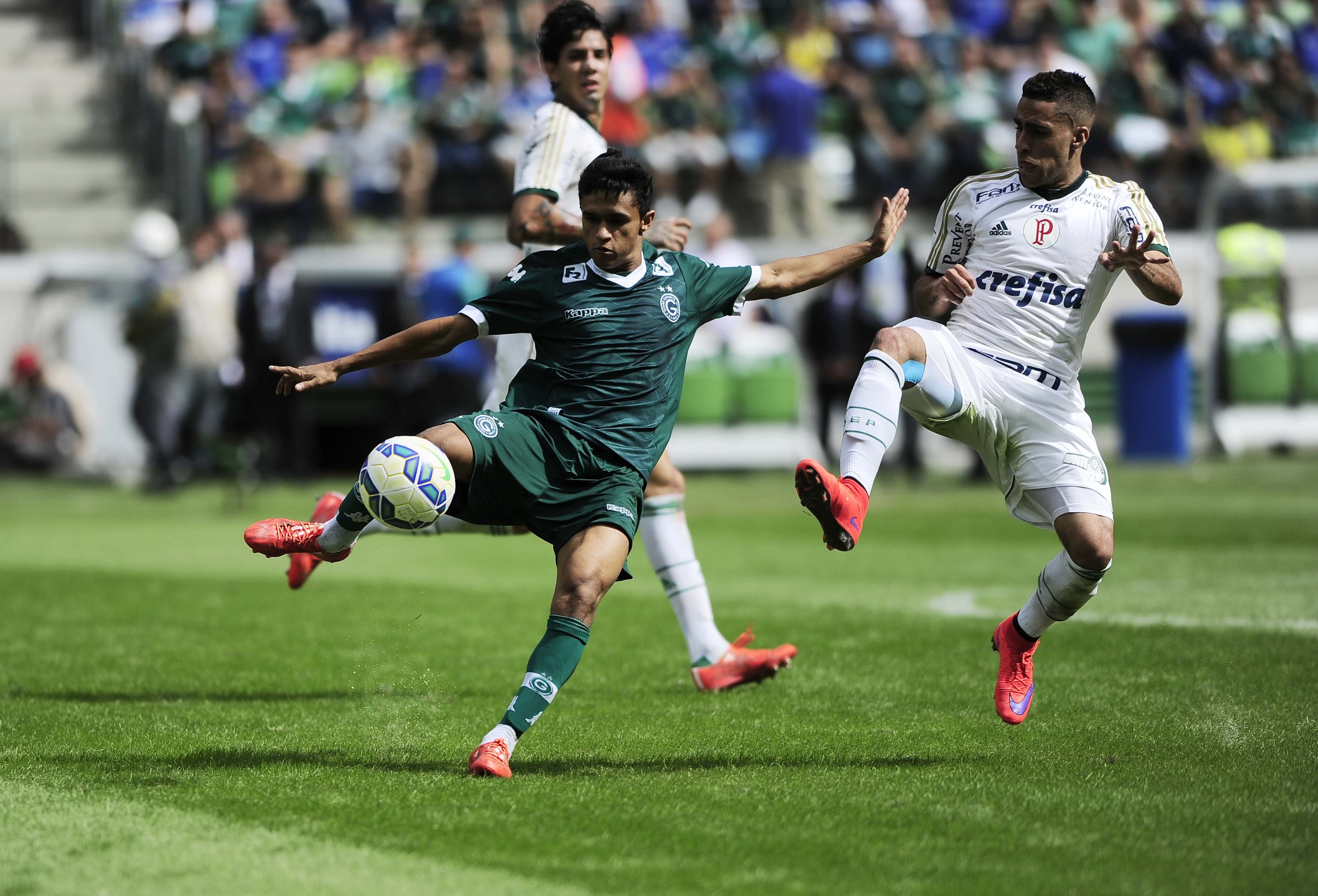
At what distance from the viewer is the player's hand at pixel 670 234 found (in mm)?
6355

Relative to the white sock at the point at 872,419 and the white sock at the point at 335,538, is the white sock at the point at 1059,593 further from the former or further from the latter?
the white sock at the point at 335,538

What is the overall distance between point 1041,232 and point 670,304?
1.41 meters

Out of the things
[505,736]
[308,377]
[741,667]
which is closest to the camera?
[505,736]

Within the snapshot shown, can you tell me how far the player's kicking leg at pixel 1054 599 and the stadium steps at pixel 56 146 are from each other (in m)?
18.5

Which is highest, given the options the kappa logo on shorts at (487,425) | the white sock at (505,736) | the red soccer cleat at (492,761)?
the kappa logo on shorts at (487,425)

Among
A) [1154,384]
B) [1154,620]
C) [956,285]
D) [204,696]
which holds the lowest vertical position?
[1154,384]

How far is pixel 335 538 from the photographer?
18.6 ft

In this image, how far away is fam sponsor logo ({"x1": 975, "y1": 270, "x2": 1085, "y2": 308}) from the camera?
5.98 meters

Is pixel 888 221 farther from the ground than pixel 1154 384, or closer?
farther from the ground

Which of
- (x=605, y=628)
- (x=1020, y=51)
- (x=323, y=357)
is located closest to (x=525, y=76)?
(x=323, y=357)

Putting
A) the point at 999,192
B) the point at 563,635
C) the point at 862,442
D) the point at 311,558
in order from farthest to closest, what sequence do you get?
the point at 311,558 < the point at 999,192 < the point at 862,442 < the point at 563,635

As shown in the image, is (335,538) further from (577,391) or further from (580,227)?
(580,227)

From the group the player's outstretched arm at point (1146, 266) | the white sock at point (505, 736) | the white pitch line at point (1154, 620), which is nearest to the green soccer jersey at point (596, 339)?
the white sock at point (505, 736)

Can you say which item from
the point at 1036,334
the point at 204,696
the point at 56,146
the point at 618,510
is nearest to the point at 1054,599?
the point at 1036,334
